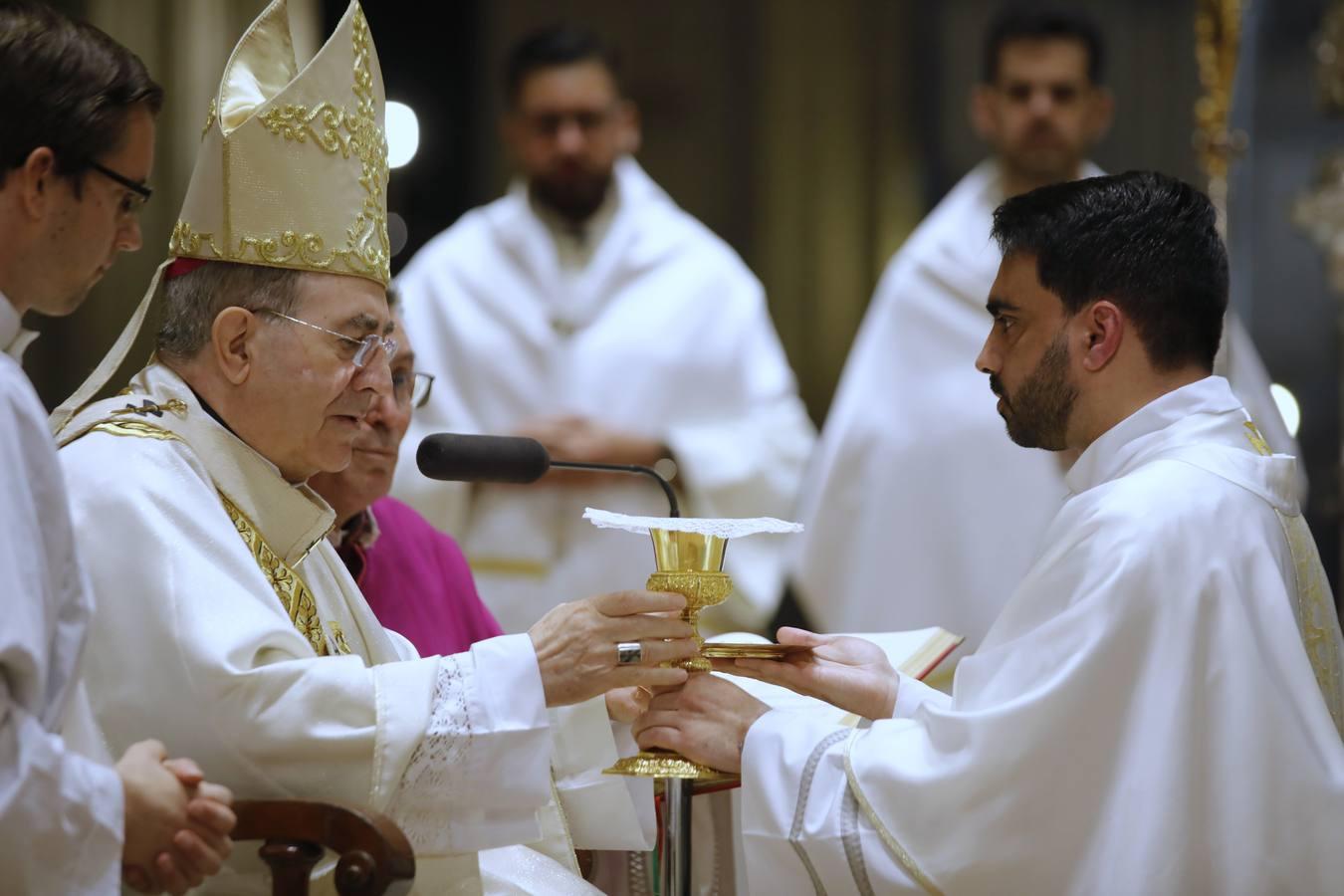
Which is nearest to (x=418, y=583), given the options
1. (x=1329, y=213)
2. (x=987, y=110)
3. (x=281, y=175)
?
(x=281, y=175)

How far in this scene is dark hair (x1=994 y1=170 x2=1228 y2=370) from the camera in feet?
10.3

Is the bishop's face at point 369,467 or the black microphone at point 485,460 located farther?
the bishop's face at point 369,467

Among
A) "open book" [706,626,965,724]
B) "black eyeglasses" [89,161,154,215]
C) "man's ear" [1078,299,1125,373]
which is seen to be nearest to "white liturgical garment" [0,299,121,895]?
"black eyeglasses" [89,161,154,215]

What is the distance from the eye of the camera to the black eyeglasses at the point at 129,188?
109 inches

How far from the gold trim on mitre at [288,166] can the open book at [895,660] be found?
101 cm

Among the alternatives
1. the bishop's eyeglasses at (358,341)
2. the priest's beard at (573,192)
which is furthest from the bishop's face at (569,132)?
the bishop's eyeglasses at (358,341)

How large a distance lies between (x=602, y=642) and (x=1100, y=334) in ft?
3.44

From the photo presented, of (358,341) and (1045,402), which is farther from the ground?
(358,341)

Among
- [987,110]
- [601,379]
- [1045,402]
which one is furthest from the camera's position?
[987,110]

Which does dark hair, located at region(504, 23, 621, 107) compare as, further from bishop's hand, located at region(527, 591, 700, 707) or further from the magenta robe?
bishop's hand, located at region(527, 591, 700, 707)

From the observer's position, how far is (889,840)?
9.48 ft

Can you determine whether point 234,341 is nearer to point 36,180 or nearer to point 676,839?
point 36,180

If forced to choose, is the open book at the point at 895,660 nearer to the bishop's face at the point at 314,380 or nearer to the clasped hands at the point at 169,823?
the bishop's face at the point at 314,380

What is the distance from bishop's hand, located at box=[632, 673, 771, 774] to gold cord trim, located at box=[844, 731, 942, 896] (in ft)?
0.67
